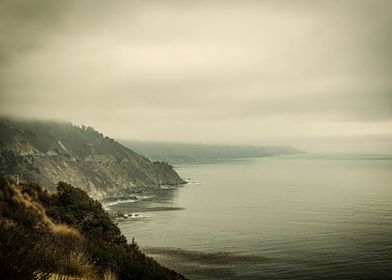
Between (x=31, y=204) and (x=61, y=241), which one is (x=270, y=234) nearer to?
(x=31, y=204)

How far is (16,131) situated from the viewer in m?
179

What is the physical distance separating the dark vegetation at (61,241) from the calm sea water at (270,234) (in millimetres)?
26092

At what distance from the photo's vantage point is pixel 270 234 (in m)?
89.4

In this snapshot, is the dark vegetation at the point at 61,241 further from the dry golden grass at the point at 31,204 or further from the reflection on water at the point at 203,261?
the reflection on water at the point at 203,261

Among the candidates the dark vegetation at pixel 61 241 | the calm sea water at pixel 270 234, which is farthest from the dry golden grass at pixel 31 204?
the calm sea water at pixel 270 234

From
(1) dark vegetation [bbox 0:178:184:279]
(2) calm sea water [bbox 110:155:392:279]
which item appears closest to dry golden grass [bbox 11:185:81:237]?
(1) dark vegetation [bbox 0:178:184:279]

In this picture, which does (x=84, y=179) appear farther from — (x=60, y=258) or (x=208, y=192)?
(x=60, y=258)

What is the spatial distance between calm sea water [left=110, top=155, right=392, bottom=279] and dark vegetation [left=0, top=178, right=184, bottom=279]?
2609 centimetres

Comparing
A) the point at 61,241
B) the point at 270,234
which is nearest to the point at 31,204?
the point at 61,241

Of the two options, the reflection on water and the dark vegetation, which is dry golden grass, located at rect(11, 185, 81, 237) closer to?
the dark vegetation

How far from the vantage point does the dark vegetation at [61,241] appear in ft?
29.0

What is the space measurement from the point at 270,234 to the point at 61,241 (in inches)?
2883

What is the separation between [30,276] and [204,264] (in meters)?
61.0

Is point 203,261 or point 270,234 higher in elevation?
point 270,234
